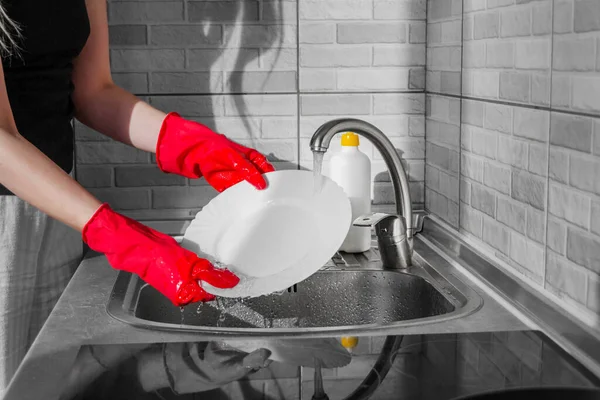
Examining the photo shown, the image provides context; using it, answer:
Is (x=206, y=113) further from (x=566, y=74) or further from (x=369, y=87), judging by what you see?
(x=566, y=74)

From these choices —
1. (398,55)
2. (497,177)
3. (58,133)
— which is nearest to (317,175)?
(497,177)

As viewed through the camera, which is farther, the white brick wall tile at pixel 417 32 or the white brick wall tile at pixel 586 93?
the white brick wall tile at pixel 417 32

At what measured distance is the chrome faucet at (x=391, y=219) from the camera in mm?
1621

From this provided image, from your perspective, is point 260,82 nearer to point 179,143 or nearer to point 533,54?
point 179,143

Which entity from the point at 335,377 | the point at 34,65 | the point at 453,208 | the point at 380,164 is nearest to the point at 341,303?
the point at 453,208

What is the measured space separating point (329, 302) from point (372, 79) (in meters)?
0.61

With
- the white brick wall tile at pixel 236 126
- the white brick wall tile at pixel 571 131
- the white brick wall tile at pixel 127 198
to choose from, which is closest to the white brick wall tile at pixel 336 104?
the white brick wall tile at pixel 236 126

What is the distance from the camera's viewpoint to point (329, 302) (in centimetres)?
166

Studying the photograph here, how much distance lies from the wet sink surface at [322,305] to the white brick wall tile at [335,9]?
658mm

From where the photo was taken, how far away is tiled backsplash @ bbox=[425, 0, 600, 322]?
1.15m

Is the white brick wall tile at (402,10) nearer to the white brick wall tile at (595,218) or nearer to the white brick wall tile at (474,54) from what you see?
the white brick wall tile at (474,54)

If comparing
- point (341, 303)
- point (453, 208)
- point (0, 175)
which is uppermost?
point (0, 175)

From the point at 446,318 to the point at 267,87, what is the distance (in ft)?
2.90

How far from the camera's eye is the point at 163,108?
198 cm
